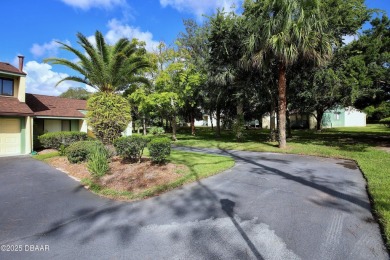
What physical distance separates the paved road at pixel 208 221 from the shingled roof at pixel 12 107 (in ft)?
28.1

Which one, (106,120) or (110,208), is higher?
(106,120)

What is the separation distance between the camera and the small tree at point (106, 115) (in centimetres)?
1109

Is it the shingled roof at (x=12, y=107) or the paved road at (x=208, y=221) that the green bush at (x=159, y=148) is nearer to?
the paved road at (x=208, y=221)

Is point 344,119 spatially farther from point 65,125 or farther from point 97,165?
point 97,165

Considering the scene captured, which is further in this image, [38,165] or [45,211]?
[38,165]

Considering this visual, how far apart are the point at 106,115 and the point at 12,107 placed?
7767mm

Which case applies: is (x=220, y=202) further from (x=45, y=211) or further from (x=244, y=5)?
(x=244, y=5)

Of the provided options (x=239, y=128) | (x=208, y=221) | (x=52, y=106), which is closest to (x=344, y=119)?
(x=239, y=128)

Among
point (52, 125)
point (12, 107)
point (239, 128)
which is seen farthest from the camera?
point (52, 125)

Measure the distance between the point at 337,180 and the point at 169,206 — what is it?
4.96 metres

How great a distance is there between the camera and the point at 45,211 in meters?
5.18

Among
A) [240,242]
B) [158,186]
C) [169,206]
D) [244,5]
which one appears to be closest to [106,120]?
[158,186]

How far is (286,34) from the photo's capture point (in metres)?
11.6

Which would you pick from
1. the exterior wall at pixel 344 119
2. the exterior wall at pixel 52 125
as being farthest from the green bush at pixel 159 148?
the exterior wall at pixel 344 119
